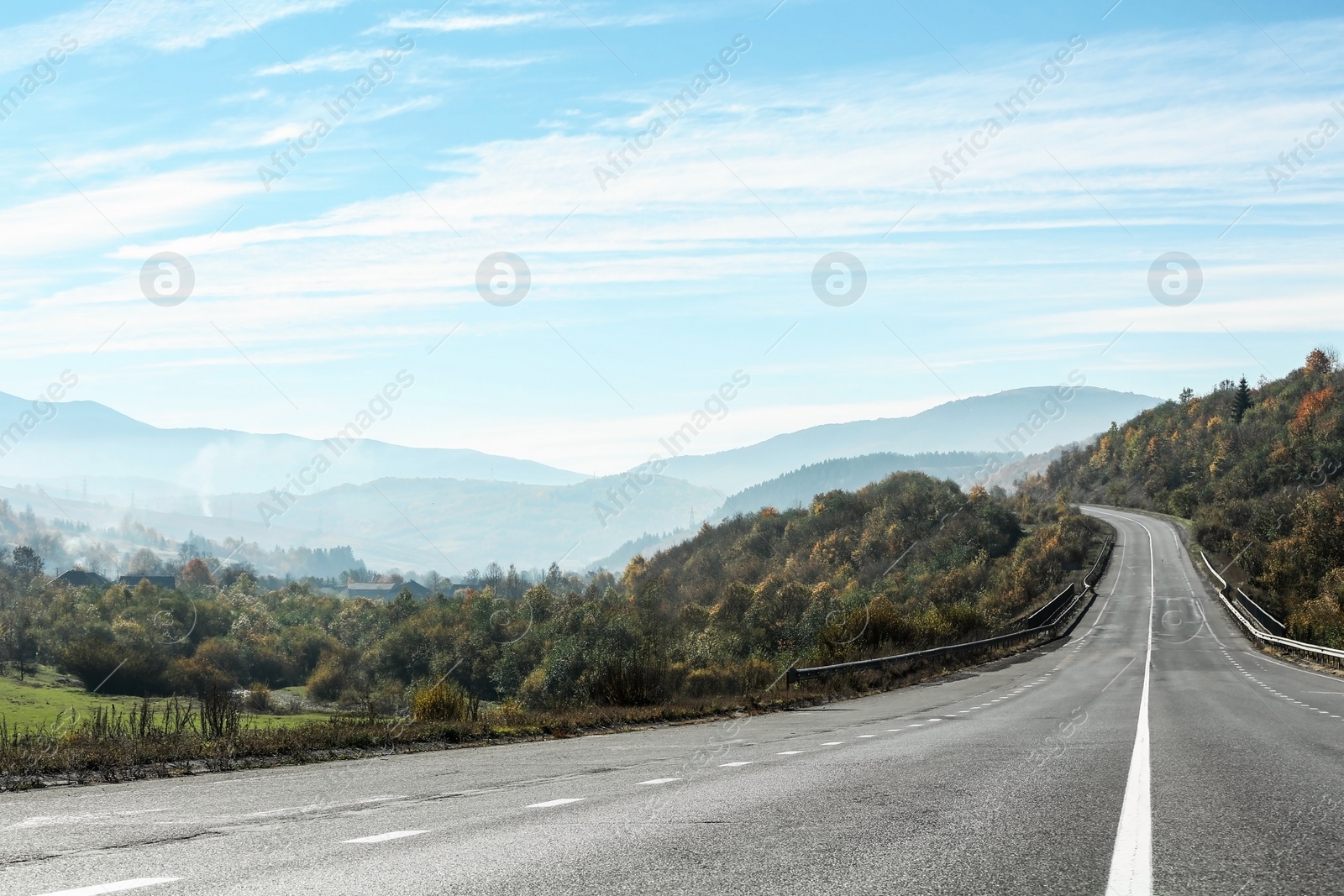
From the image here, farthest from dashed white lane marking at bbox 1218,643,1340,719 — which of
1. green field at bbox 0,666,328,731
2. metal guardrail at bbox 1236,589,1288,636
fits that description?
green field at bbox 0,666,328,731

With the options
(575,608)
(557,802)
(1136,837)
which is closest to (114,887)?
(557,802)

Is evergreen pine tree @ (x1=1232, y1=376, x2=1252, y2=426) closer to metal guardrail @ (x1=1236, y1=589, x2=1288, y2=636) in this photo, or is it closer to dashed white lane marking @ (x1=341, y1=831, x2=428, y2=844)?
metal guardrail @ (x1=1236, y1=589, x2=1288, y2=636)

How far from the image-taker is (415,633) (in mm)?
112312

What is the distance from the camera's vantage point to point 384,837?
6.67 meters

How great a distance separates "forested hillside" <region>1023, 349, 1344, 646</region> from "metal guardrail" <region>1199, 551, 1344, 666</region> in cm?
205

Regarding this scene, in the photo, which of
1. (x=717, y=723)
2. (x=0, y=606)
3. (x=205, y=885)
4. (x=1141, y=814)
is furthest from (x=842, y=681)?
(x=0, y=606)

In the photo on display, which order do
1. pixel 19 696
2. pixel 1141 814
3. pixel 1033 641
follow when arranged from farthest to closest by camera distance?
pixel 19 696
pixel 1033 641
pixel 1141 814

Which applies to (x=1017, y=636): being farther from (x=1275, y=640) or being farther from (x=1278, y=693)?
(x=1278, y=693)

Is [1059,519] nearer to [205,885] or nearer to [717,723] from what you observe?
[717,723]

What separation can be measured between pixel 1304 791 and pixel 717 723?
11.1 metres

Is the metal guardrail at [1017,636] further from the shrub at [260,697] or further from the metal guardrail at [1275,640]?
the shrub at [260,697]

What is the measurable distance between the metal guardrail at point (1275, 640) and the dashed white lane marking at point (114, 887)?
37285mm

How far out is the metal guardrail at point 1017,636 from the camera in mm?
27219

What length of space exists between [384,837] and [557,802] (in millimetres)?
1902
